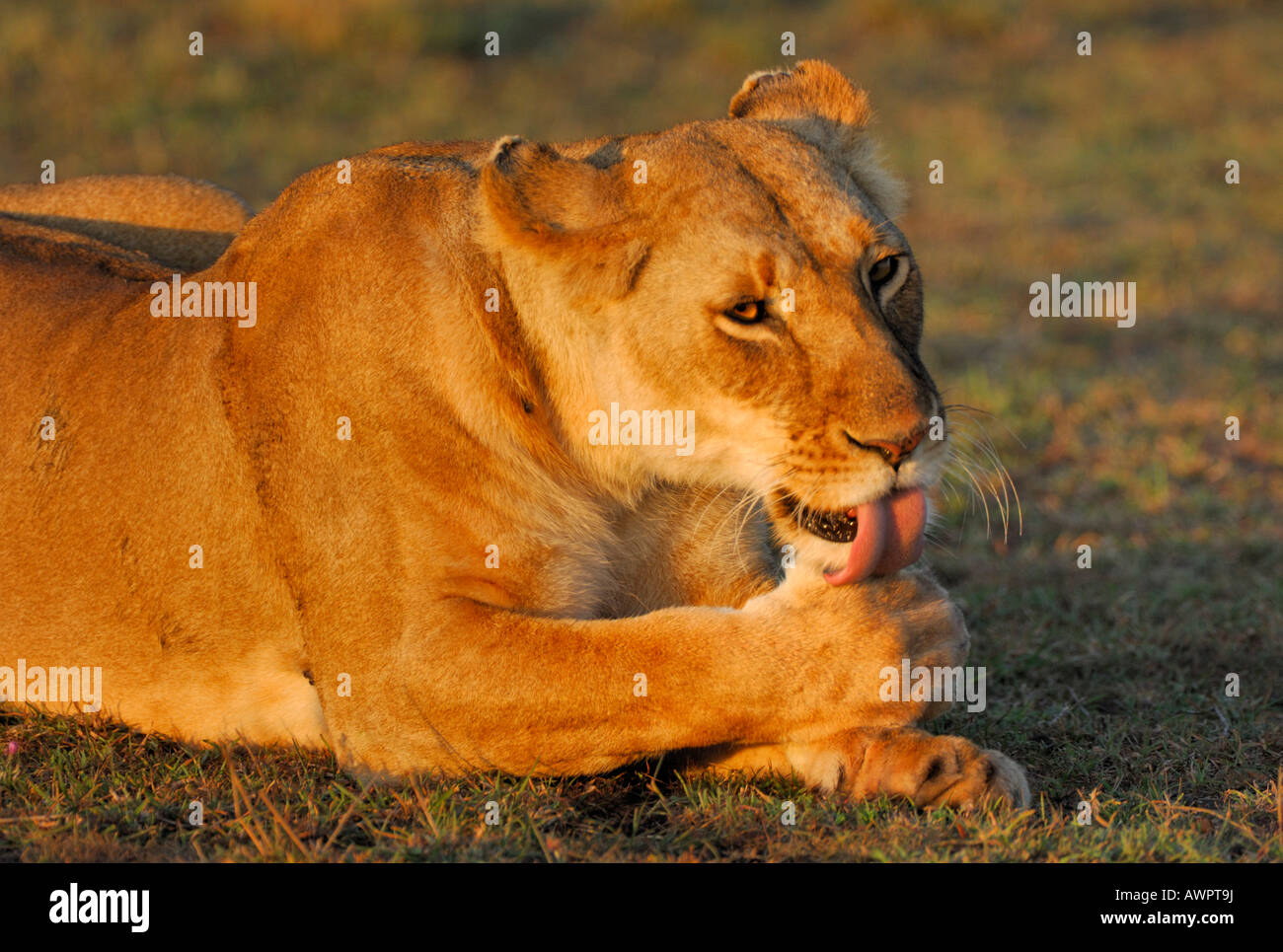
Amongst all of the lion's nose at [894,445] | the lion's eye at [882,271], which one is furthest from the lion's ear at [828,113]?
the lion's nose at [894,445]

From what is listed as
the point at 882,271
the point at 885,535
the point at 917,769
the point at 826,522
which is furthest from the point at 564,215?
the point at 917,769

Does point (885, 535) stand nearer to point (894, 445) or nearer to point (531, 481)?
point (894, 445)

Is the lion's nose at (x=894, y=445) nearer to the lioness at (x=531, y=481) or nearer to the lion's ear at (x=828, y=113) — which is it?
the lioness at (x=531, y=481)

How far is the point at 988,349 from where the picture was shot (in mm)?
9000

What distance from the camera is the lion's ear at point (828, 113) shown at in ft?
13.3

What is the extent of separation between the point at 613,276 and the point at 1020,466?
3.94 m

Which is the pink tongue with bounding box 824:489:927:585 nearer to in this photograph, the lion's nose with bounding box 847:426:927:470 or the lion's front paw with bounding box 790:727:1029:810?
the lion's nose with bounding box 847:426:927:470

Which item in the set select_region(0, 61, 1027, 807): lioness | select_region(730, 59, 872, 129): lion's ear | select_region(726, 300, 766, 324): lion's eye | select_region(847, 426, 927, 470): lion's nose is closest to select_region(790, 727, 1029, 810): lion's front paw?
select_region(0, 61, 1027, 807): lioness

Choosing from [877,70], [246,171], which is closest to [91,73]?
[246,171]

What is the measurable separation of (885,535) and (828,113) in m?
1.28

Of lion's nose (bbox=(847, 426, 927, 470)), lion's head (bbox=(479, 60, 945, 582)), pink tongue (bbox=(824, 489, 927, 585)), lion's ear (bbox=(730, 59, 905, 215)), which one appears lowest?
pink tongue (bbox=(824, 489, 927, 585))

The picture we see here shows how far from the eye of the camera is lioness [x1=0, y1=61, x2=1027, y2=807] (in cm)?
335

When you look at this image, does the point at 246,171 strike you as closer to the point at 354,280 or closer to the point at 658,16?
the point at 658,16

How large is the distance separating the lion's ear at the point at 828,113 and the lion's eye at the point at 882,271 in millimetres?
458
